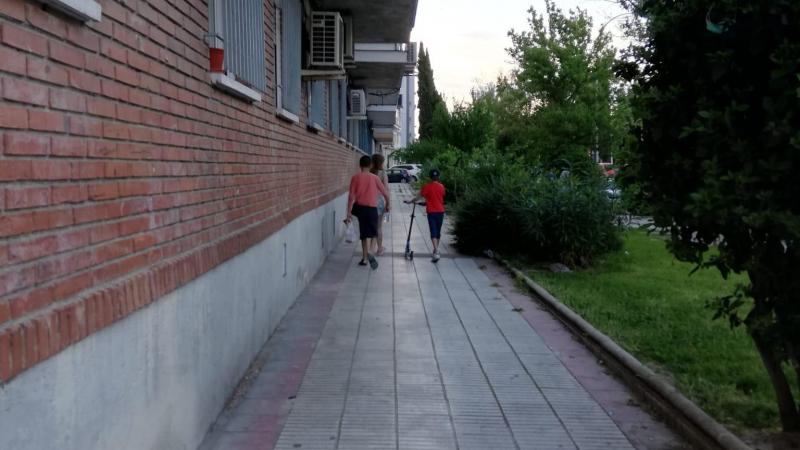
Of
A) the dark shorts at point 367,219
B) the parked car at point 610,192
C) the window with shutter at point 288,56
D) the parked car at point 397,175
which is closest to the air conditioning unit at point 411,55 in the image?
the parked car at point 610,192

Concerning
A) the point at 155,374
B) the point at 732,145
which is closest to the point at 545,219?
the point at 732,145

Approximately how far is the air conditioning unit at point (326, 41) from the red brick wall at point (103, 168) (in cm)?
615

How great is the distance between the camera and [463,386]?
6.31 metres

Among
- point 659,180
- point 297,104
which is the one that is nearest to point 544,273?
point 297,104

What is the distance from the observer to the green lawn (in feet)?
18.4

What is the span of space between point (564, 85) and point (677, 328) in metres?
15.4

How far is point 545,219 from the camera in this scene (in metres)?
13.1

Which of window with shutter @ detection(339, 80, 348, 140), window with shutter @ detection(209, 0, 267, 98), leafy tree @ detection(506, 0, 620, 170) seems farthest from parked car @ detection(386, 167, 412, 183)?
window with shutter @ detection(209, 0, 267, 98)

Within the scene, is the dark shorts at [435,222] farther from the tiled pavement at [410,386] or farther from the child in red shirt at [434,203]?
the tiled pavement at [410,386]

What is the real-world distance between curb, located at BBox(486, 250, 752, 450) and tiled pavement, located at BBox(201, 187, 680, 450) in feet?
1.34

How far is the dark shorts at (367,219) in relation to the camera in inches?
506

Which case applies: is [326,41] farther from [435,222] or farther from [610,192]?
[610,192]

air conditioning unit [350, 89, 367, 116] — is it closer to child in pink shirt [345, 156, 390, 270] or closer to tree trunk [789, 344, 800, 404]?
child in pink shirt [345, 156, 390, 270]

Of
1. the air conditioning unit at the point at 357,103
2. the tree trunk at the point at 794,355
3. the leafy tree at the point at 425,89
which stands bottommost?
the tree trunk at the point at 794,355
